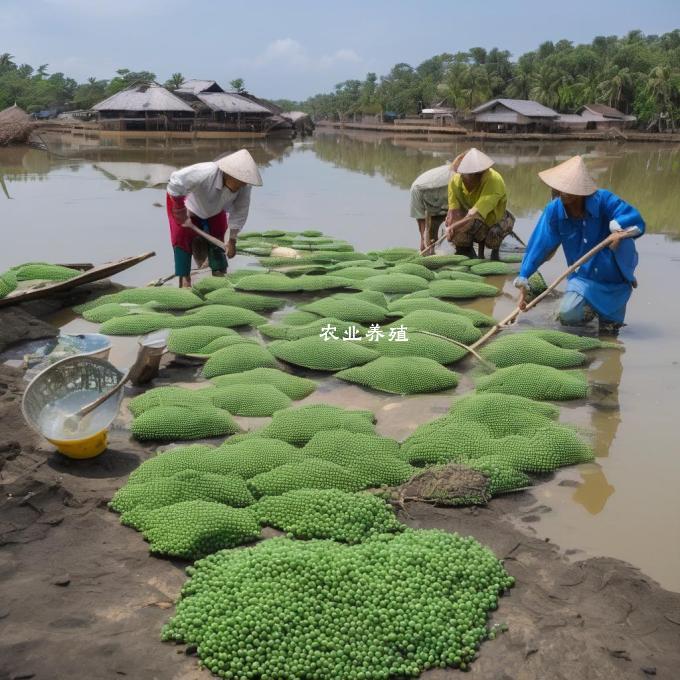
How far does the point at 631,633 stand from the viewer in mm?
1900

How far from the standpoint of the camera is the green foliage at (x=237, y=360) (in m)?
3.80

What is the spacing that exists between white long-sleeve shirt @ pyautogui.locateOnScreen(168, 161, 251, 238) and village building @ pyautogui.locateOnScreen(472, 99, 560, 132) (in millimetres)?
28746

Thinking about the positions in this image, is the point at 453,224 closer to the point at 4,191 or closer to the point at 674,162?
the point at 4,191

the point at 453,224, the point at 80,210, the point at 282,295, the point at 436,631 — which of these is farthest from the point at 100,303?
the point at 80,210

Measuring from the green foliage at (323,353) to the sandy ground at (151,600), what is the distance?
1.44 m

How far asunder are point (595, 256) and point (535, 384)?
139 cm

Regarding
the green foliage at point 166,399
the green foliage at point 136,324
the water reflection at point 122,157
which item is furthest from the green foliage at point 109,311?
the water reflection at point 122,157

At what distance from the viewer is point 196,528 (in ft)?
7.34

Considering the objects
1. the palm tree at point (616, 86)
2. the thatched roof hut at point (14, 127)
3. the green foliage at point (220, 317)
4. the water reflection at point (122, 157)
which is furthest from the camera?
the palm tree at point (616, 86)

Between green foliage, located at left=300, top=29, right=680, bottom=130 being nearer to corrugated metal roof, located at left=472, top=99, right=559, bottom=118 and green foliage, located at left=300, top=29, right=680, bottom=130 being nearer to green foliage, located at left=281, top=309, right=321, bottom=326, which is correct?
corrugated metal roof, located at left=472, top=99, right=559, bottom=118

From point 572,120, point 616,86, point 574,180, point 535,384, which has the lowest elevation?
point 535,384

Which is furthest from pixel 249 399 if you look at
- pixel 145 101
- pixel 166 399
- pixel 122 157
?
pixel 145 101

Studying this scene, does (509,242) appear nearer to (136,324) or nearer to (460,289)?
(460,289)

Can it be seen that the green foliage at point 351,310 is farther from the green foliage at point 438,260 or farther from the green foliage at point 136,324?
the green foliage at point 438,260
